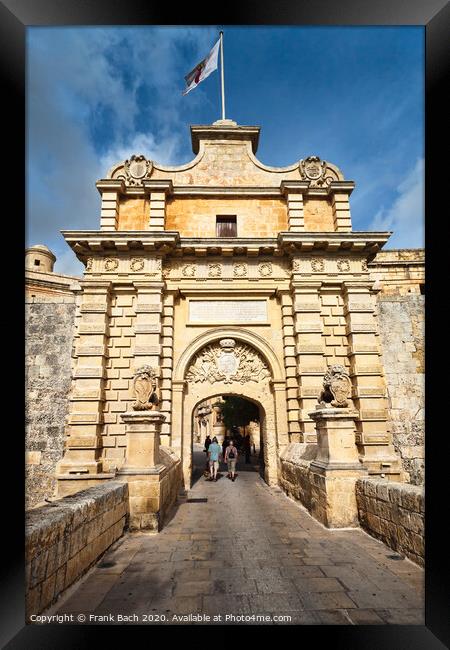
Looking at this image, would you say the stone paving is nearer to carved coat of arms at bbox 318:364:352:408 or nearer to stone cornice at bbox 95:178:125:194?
carved coat of arms at bbox 318:364:352:408

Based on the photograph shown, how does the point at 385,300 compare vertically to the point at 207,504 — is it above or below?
above

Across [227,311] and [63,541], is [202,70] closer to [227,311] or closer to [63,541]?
[227,311]

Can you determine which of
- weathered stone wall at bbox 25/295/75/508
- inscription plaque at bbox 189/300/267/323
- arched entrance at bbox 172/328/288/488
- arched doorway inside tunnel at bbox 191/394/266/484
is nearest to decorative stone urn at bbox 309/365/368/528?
arched entrance at bbox 172/328/288/488

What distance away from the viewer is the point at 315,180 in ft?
41.7

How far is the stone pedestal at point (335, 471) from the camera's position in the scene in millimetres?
6305

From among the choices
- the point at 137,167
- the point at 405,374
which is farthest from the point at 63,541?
the point at 137,167

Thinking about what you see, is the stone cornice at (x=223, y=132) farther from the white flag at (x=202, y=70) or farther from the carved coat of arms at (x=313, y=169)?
the carved coat of arms at (x=313, y=169)

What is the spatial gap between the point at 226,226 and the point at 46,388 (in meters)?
8.36

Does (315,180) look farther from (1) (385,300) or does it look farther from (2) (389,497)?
(2) (389,497)
